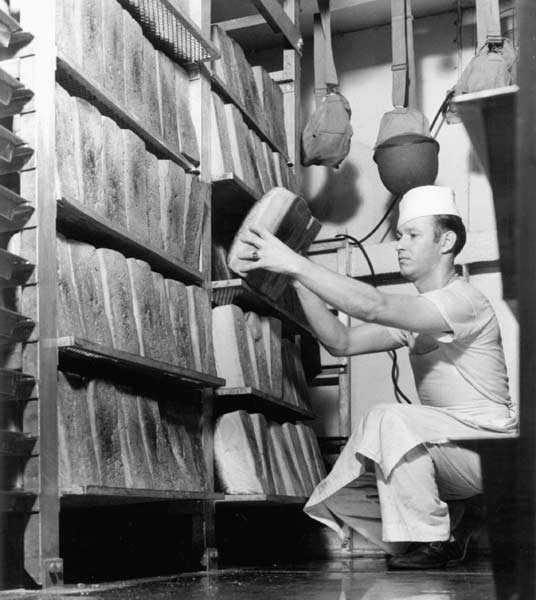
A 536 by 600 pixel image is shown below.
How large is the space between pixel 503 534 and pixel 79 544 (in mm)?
3004

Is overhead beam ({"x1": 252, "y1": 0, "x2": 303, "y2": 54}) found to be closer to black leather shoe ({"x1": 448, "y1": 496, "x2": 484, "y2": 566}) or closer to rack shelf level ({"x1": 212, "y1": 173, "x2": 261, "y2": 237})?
rack shelf level ({"x1": 212, "y1": 173, "x2": 261, "y2": 237})

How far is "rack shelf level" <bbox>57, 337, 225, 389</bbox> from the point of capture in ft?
7.88

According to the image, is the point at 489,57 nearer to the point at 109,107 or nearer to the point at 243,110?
the point at 243,110

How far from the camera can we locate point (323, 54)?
451 centimetres

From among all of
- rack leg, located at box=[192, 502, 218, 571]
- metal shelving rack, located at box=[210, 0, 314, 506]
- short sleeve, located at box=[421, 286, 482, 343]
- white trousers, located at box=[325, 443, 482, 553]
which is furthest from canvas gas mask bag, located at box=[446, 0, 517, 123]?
rack leg, located at box=[192, 502, 218, 571]

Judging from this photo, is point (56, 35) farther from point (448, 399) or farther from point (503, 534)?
point (503, 534)

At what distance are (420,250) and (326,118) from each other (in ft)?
3.85

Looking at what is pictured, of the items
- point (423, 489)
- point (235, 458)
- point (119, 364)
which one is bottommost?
point (423, 489)

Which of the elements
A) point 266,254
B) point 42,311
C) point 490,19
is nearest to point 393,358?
point 490,19

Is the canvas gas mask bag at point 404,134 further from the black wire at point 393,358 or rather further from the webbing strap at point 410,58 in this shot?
the black wire at point 393,358

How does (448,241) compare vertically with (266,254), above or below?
above

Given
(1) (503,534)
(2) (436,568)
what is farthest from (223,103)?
(1) (503,534)

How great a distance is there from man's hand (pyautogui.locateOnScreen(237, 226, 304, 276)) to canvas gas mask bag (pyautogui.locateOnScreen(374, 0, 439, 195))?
1.45 metres

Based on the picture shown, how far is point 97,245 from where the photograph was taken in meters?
2.96
